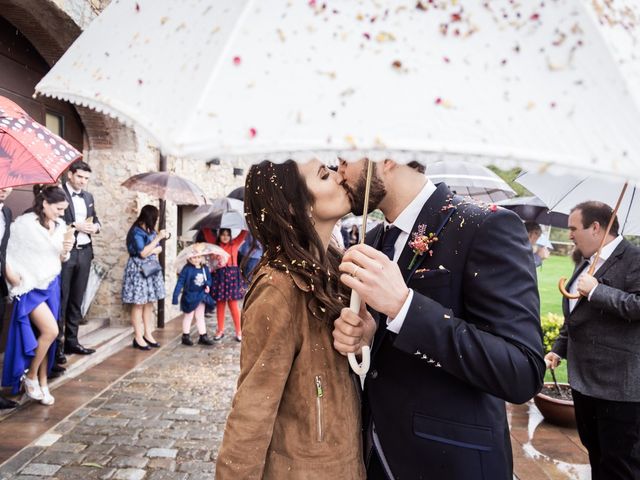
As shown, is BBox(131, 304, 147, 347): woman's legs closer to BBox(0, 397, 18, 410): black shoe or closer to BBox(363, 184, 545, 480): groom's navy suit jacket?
BBox(0, 397, 18, 410): black shoe

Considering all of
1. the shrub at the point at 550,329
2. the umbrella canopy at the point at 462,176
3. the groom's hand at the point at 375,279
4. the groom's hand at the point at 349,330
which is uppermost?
the umbrella canopy at the point at 462,176

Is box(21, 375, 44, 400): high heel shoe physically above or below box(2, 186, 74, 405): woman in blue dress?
below

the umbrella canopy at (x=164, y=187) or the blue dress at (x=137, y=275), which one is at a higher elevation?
the umbrella canopy at (x=164, y=187)

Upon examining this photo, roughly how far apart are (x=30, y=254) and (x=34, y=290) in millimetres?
339

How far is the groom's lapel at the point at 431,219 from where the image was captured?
1637 mm

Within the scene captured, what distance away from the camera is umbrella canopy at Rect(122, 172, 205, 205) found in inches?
269

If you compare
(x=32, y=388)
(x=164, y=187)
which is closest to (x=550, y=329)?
(x=164, y=187)

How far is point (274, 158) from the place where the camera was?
2.76 ft

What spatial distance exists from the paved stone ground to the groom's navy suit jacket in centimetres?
261

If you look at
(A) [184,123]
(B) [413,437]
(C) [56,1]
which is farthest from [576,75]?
(C) [56,1]

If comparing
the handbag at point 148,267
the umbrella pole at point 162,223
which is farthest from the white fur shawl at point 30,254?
the umbrella pole at point 162,223

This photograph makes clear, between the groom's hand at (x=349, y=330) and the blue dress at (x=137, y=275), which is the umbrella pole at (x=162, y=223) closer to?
the blue dress at (x=137, y=275)

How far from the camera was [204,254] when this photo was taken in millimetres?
7168

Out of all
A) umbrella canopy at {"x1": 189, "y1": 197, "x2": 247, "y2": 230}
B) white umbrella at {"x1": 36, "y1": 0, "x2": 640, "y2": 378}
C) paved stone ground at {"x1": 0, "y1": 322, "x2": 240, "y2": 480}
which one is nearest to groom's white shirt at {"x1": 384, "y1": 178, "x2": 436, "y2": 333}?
white umbrella at {"x1": 36, "y1": 0, "x2": 640, "y2": 378}
